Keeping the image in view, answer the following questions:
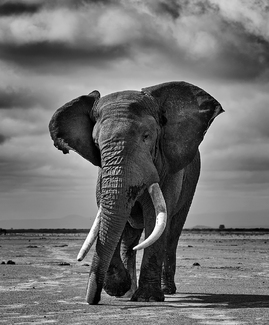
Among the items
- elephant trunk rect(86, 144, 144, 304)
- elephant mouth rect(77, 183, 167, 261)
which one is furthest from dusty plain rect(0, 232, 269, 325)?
elephant mouth rect(77, 183, 167, 261)

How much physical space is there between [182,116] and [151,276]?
3215 millimetres

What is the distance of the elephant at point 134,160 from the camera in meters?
11.9

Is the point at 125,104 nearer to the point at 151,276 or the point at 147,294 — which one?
the point at 151,276

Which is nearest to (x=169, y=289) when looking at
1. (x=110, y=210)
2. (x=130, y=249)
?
(x=130, y=249)

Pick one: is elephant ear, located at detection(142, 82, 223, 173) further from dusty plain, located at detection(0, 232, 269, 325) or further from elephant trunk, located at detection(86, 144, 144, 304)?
dusty plain, located at detection(0, 232, 269, 325)

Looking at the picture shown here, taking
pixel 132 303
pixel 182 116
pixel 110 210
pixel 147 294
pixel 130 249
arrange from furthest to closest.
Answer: pixel 130 249 < pixel 182 116 < pixel 147 294 < pixel 132 303 < pixel 110 210

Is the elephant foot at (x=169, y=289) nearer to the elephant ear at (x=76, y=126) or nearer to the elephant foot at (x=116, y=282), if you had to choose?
the elephant foot at (x=116, y=282)

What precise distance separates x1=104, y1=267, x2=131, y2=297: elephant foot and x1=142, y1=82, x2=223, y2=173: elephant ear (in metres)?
2.20

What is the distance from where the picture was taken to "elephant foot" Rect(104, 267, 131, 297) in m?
13.2

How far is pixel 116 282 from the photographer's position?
1324cm

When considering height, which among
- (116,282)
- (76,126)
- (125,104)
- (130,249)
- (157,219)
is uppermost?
(125,104)

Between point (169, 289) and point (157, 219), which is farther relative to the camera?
point (169, 289)

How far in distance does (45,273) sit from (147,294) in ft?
20.6

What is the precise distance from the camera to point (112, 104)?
41.3 feet
